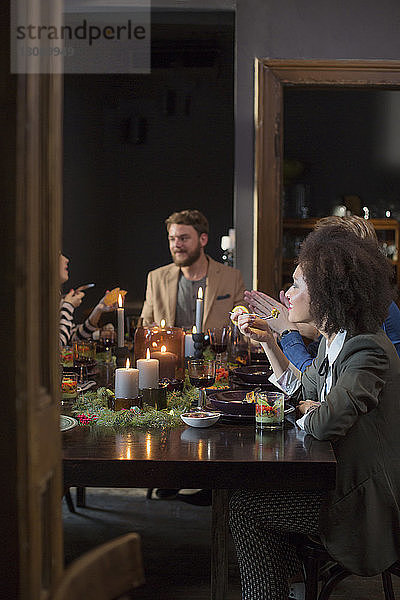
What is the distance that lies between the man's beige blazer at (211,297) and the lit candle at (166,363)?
1710 mm

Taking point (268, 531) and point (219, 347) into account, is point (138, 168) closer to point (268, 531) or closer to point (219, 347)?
point (219, 347)

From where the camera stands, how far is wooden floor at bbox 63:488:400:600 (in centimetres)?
267

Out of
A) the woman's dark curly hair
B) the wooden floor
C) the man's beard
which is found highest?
the man's beard

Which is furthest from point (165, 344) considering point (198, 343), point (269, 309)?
point (269, 309)

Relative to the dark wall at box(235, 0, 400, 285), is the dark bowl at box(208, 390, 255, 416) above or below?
below

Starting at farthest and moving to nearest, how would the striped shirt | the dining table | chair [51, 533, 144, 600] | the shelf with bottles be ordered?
the shelf with bottles
the striped shirt
the dining table
chair [51, 533, 144, 600]

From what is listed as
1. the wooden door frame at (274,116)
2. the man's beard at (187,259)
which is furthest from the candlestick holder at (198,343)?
the wooden door frame at (274,116)

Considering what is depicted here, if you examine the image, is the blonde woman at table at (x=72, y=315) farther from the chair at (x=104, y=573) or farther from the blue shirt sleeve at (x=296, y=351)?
the chair at (x=104, y=573)

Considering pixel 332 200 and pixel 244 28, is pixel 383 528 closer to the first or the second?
pixel 244 28

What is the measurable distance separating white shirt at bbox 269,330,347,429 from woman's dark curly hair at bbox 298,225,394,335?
34mm

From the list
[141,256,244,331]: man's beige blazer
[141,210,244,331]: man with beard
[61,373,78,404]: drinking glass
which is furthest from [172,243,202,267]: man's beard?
[61,373,78,404]: drinking glass

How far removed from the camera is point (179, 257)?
4.32 metres

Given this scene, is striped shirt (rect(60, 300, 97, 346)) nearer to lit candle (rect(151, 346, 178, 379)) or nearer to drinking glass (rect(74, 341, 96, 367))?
drinking glass (rect(74, 341, 96, 367))

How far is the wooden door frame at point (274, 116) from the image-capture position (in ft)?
14.4
